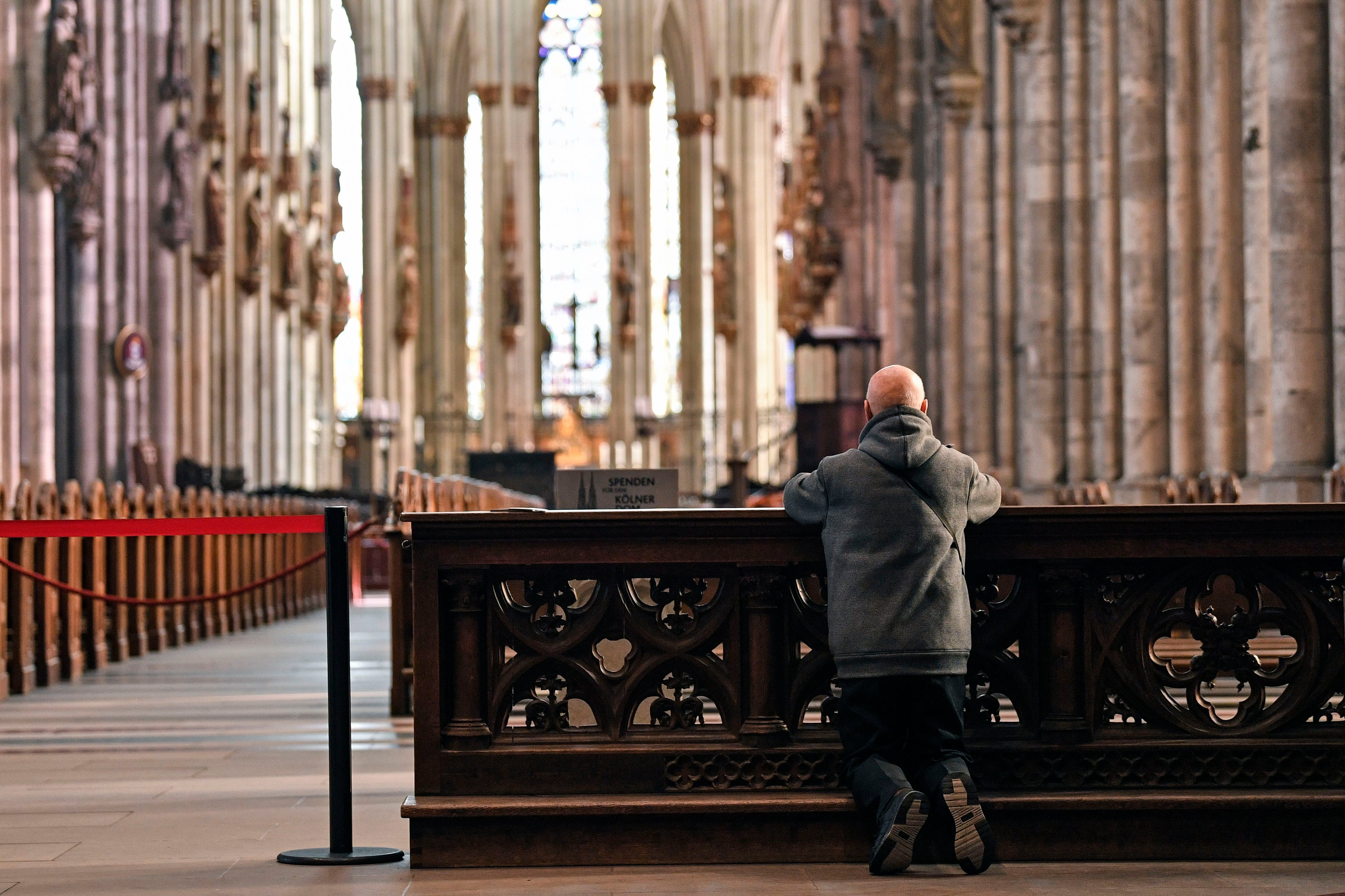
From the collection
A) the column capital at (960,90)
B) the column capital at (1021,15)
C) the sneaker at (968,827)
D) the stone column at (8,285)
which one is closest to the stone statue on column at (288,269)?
the stone column at (8,285)

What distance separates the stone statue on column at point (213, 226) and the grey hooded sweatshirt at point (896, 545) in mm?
25980

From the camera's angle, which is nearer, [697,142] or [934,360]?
[934,360]

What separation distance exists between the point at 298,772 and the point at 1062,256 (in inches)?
473

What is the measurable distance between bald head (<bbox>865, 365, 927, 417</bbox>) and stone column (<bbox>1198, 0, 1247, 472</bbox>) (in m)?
8.99

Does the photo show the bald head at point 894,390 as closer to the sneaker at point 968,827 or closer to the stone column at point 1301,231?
the sneaker at point 968,827

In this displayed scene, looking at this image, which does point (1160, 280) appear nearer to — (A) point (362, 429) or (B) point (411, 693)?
(B) point (411, 693)

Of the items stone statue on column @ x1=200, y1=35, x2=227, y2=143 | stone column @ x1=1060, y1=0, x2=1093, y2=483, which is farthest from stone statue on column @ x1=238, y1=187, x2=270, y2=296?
stone column @ x1=1060, y1=0, x2=1093, y2=483

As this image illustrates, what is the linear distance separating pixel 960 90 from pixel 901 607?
56.9 ft

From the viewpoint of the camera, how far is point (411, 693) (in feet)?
32.5

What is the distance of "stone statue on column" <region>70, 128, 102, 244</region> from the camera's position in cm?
2239

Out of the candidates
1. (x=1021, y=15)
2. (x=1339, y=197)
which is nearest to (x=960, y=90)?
(x=1021, y=15)

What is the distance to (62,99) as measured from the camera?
20234 mm

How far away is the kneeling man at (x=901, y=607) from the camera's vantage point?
16.9 ft

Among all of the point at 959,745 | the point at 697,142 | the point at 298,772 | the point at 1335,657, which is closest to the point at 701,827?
the point at 959,745
